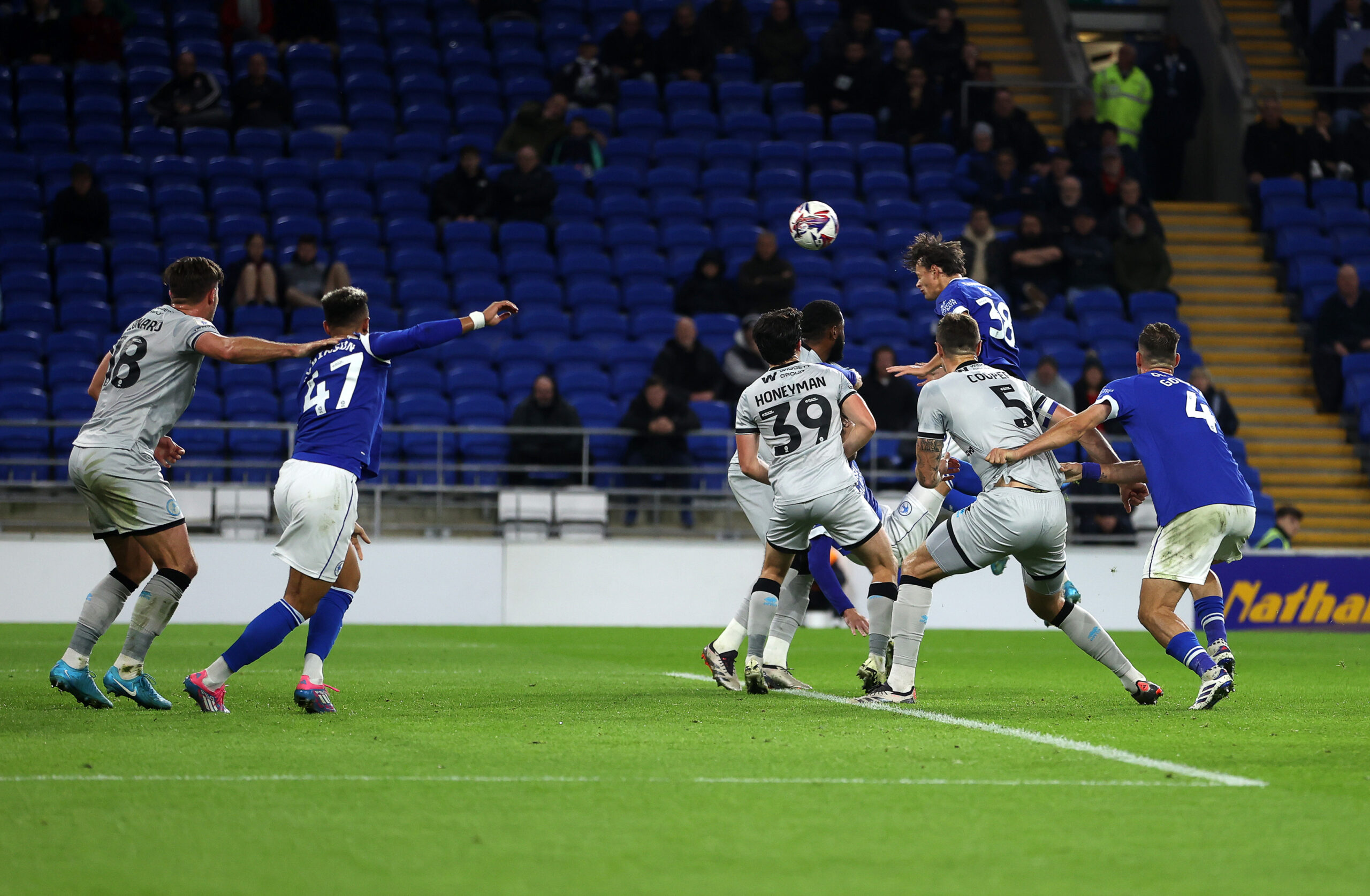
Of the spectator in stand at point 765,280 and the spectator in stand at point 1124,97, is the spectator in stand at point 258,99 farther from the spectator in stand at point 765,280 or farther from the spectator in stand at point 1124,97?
the spectator in stand at point 1124,97

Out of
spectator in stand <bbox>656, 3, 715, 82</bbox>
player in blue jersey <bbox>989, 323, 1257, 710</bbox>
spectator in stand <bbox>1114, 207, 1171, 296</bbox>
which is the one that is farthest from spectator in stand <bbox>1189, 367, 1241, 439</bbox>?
player in blue jersey <bbox>989, 323, 1257, 710</bbox>

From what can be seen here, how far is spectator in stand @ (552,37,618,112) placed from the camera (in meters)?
20.7

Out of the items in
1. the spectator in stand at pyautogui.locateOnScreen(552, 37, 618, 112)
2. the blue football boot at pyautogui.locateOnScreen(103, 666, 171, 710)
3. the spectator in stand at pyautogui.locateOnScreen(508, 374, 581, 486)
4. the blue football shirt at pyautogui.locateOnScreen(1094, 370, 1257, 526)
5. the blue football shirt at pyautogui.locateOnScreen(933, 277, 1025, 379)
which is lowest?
the blue football boot at pyautogui.locateOnScreen(103, 666, 171, 710)

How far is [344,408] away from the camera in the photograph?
23.6ft

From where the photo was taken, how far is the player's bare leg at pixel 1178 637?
7.45 meters

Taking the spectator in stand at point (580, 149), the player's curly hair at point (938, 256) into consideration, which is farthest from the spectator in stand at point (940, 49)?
the player's curly hair at point (938, 256)

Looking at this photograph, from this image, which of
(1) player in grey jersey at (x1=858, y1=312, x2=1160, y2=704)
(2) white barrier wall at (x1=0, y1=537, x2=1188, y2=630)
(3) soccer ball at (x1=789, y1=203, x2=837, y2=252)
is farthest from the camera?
(2) white barrier wall at (x1=0, y1=537, x2=1188, y2=630)

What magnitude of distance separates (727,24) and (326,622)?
53.1ft

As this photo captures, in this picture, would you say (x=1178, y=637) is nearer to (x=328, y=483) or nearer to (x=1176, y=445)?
(x=1176, y=445)

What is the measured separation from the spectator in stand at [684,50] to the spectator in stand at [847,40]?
1.61 metres

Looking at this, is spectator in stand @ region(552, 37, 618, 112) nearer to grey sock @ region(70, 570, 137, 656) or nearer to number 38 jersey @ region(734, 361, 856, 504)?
number 38 jersey @ region(734, 361, 856, 504)

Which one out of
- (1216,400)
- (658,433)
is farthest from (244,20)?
(1216,400)

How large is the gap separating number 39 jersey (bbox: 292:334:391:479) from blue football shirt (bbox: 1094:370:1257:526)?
3.58 metres

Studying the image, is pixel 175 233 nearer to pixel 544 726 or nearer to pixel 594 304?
pixel 594 304
